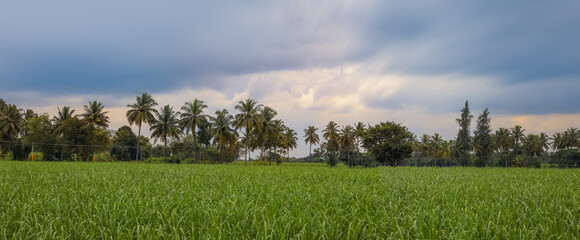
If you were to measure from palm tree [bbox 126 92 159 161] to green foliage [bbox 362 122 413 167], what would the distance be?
38875 mm

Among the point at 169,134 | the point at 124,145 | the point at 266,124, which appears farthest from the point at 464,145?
the point at 124,145

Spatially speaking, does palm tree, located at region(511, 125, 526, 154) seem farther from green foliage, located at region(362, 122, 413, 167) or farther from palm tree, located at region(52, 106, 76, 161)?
palm tree, located at region(52, 106, 76, 161)

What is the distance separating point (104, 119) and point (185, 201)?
205ft

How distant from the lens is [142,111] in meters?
58.6

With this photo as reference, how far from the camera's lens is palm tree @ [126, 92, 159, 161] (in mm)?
57875

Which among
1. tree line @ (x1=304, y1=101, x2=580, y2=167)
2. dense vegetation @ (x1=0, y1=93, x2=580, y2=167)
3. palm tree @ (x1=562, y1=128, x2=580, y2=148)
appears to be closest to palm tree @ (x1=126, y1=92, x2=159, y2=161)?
dense vegetation @ (x1=0, y1=93, x2=580, y2=167)

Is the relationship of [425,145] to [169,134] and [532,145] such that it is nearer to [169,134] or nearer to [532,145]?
[532,145]

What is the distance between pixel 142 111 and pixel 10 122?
25034 mm

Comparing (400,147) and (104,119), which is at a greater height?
(104,119)

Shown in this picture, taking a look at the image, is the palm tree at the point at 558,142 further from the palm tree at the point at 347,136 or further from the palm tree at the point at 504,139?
the palm tree at the point at 347,136

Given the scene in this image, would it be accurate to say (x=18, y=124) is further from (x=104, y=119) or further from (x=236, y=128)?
(x=236, y=128)

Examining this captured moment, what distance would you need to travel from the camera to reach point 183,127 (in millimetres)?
60781

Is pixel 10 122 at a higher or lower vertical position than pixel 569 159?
higher

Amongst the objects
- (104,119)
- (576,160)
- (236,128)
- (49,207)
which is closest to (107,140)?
(104,119)
